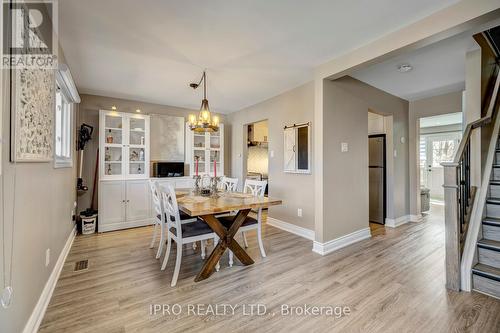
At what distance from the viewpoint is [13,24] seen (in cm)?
121

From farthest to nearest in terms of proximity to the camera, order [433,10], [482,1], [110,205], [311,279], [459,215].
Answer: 1. [110,205]
2. [311,279]
3. [459,215]
4. [433,10]
5. [482,1]

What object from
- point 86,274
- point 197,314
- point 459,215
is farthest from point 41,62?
point 459,215

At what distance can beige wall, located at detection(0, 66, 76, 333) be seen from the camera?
1.18 meters

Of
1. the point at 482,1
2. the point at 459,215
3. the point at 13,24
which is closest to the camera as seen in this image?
the point at 13,24

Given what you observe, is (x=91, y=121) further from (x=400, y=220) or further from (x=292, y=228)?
(x=400, y=220)

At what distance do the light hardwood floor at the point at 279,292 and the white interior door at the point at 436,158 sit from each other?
5247 mm

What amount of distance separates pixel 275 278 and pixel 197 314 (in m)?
0.84

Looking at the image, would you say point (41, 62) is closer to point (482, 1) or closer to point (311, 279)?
point (311, 279)

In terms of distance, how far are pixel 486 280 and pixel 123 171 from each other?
191 inches

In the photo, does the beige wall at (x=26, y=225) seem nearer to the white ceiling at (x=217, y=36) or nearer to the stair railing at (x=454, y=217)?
the white ceiling at (x=217, y=36)

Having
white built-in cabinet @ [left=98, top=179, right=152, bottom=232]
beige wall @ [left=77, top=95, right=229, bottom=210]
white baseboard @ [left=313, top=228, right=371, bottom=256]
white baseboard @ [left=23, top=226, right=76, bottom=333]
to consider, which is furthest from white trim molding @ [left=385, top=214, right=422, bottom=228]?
beige wall @ [left=77, top=95, right=229, bottom=210]

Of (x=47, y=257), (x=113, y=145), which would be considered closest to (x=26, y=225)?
(x=47, y=257)

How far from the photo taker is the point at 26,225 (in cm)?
144

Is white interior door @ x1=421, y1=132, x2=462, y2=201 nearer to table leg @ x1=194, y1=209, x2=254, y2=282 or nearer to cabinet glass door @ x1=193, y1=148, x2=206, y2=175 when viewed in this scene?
cabinet glass door @ x1=193, y1=148, x2=206, y2=175
